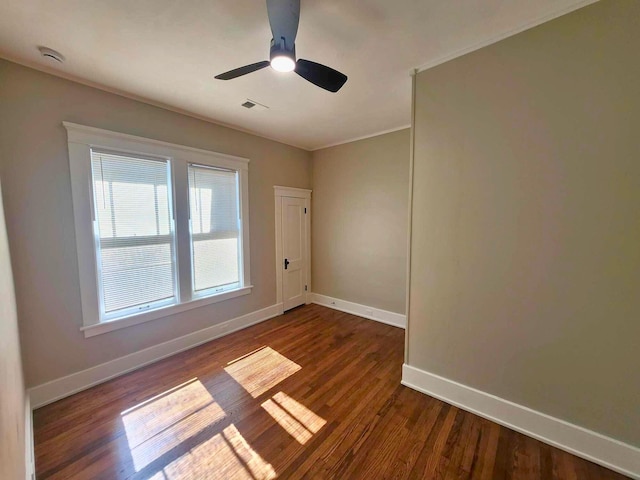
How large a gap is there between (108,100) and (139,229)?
1263 millimetres

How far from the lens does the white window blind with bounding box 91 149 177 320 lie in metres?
2.37

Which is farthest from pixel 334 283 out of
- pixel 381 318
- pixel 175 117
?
pixel 175 117

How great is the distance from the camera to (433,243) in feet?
7.01

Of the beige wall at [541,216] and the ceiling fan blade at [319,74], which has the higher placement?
the ceiling fan blade at [319,74]

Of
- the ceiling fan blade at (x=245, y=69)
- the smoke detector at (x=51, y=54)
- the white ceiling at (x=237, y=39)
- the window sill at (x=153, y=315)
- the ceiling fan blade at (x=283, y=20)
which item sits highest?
the white ceiling at (x=237, y=39)

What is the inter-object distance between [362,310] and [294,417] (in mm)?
2285

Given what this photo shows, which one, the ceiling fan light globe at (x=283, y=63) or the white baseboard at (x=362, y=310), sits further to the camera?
the white baseboard at (x=362, y=310)

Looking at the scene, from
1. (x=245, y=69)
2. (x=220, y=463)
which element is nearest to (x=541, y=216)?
(x=245, y=69)

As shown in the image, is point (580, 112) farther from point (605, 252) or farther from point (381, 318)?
point (381, 318)

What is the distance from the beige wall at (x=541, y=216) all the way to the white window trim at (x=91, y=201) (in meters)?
2.53

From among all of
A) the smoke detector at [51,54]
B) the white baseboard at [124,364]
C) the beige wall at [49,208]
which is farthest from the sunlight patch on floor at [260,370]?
the smoke detector at [51,54]

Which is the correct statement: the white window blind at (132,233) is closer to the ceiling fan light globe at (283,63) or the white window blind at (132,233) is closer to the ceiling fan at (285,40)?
the ceiling fan at (285,40)

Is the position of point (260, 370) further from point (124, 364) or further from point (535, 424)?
point (535, 424)

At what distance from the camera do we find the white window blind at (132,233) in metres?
2.37
